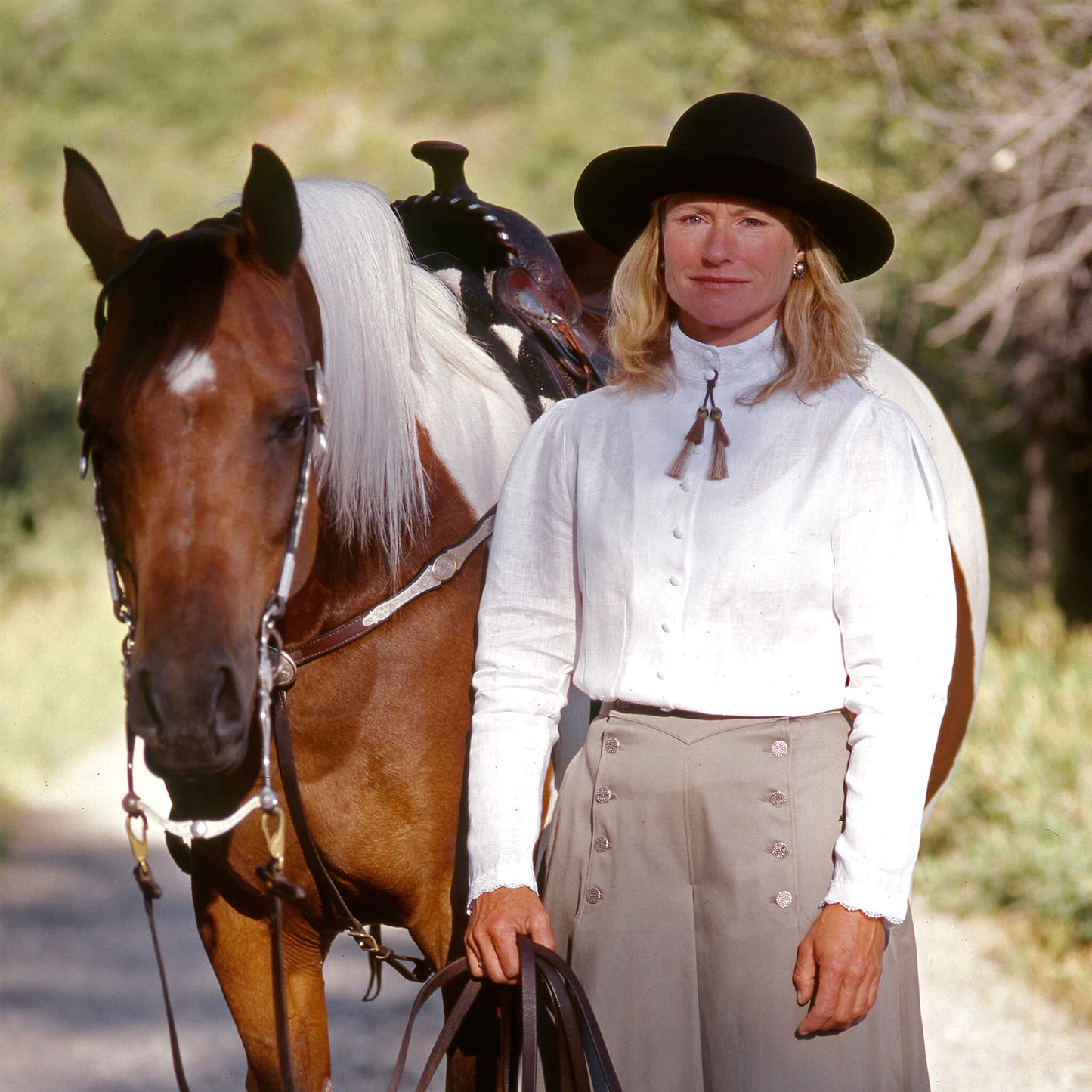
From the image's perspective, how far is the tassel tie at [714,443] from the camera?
1788 millimetres

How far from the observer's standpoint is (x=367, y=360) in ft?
6.59

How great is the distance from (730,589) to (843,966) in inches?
19.9

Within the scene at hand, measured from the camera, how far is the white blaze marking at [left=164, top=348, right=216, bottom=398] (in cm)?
167

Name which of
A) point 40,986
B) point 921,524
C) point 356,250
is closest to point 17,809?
point 40,986

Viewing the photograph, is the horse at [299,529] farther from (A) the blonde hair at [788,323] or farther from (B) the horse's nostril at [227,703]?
(A) the blonde hair at [788,323]

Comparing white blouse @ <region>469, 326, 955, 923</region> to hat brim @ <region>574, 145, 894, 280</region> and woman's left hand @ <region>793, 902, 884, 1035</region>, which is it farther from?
hat brim @ <region>574, 145, 894, 280</region>

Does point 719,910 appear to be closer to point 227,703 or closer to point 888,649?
point 888,649

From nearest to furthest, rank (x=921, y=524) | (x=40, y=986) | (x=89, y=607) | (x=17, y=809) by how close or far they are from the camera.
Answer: (x=921, y=524)
(x=40, y=986)
(x=17, y=809)
(x=89, y=607)

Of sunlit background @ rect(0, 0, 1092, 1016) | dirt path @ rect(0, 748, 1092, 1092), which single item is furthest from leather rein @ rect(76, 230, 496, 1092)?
dirt path @ rect(0, 748, 1092, 1092)

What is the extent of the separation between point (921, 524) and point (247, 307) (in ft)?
3.12

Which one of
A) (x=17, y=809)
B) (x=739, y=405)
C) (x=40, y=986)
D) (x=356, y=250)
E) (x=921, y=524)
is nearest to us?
(x=921, y=524)

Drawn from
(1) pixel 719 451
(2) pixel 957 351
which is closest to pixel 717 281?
(1) pixel 719 451

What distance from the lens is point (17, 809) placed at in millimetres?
6332

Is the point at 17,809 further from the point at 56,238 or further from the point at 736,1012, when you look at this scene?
the point at 56,238
